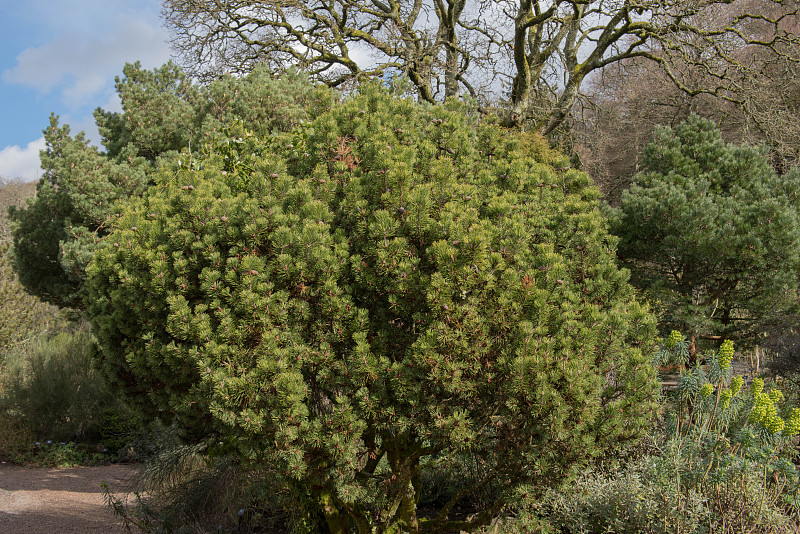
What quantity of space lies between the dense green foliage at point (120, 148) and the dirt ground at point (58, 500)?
2.34 metres

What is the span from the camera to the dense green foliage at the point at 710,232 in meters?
6.31

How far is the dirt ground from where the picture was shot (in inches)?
218

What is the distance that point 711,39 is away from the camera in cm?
1077

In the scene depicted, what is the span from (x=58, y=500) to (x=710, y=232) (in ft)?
26.0

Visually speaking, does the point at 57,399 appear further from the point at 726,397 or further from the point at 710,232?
the point at 710,232

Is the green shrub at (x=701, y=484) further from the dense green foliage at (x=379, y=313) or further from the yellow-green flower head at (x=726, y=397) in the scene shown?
the dense green foliage at (x=379, y=313)

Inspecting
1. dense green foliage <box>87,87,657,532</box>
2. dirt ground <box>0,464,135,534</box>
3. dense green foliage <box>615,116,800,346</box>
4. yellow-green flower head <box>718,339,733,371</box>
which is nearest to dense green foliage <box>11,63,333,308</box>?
dirt ground <box>0,464,135,534</box>

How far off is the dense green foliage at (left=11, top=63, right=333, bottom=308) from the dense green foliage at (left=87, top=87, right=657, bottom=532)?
3285 mm

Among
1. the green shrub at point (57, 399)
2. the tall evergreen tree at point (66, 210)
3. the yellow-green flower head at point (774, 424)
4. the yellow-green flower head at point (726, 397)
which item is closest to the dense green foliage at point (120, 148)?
the tall evergreen tree at point (66, 210)

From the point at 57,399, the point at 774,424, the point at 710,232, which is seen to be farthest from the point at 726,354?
the point at 57,399

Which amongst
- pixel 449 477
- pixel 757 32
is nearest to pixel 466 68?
pixel 757 32

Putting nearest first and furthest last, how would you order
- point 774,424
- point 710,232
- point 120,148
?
point 774,424 < point 710,232 < point 120,148

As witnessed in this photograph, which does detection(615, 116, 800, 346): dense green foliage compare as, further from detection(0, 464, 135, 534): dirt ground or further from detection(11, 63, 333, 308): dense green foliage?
detection(0, 464, 135, 534): dirt ground

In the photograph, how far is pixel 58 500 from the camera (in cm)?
671
